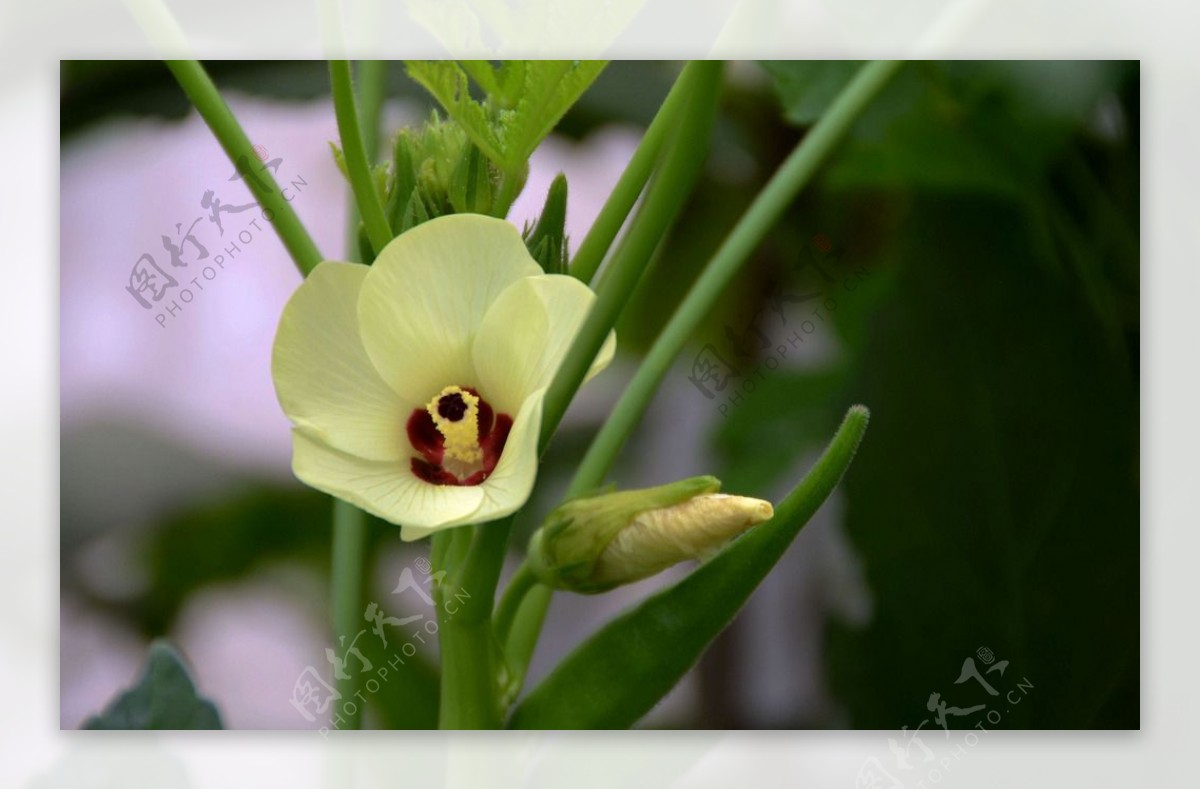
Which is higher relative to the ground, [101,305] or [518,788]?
[101,305]

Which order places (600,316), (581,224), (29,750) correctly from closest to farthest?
(600,316) → (581,224) → (29,750)

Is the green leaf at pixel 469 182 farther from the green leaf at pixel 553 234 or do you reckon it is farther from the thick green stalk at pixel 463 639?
the thick green stalk at pixel 463 639

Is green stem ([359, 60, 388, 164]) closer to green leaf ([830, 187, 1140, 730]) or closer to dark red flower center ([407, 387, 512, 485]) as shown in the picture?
dark red flower center ([407, 387, 512, 485])

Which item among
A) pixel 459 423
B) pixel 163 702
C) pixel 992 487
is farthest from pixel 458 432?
pixel 992 487

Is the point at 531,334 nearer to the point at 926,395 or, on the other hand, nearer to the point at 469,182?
the point at 469,182

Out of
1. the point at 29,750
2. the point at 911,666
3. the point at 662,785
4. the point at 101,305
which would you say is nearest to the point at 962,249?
the point at 911,666

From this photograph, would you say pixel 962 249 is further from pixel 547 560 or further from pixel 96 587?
pixel 96 587
